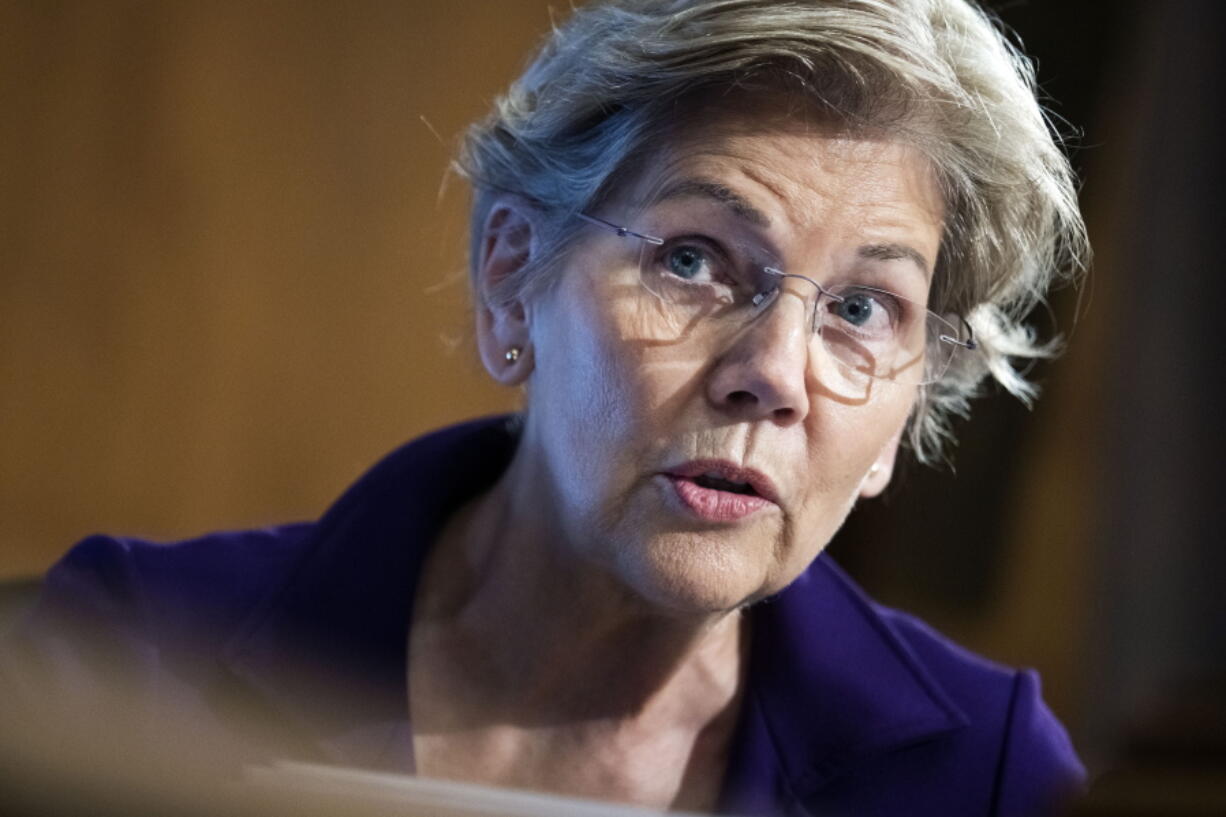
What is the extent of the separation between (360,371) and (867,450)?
238cm

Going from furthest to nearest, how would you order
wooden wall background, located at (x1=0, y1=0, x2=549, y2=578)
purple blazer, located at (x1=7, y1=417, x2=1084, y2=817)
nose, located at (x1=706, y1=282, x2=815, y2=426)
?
wooden wall background, located at (x1=0, y1=0, x2=549, y2=578), purple blazer, located at (x1=7, y1=417, x2=1084, y2=817), nose, located at (x1=706, y1=282, x2=815, y2=426)

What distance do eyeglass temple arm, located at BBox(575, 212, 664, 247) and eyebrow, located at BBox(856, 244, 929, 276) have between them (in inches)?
7.2

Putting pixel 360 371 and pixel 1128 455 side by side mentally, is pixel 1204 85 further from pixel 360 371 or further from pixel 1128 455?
pixel 360 371

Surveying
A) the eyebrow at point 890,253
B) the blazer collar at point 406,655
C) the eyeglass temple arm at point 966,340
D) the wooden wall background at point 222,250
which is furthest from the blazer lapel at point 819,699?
the wooden wall background at point 222,250

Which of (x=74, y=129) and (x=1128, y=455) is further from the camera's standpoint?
(x=1128, y=455)

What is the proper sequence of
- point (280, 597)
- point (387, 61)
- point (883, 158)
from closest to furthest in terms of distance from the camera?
point (883, 158), point (280, 597), point (387, 61)

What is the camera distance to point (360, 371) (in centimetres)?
355

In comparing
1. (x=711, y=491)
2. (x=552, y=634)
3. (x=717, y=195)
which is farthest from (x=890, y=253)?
(x=552, y=634)

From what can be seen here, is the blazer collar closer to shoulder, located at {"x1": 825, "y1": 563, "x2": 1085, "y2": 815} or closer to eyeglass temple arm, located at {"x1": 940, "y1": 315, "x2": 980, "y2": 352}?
shoulder, located at {"x1": 825, "y1": 563, "x2": 1085, "y2": 815}

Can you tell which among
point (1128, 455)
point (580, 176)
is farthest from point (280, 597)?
point (1128, 455)

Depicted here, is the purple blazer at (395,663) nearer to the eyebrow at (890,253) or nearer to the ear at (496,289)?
the ear at (496,289)

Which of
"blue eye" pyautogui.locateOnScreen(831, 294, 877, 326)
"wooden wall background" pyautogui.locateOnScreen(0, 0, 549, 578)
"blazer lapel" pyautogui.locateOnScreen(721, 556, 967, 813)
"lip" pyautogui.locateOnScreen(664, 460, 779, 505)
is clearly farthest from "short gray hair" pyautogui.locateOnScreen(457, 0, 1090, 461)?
"wooden wall background" pyautogui.locateOnScreen(0, 0, 549, 578)

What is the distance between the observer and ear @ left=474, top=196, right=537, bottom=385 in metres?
1.43

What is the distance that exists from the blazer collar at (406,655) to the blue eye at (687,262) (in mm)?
428
